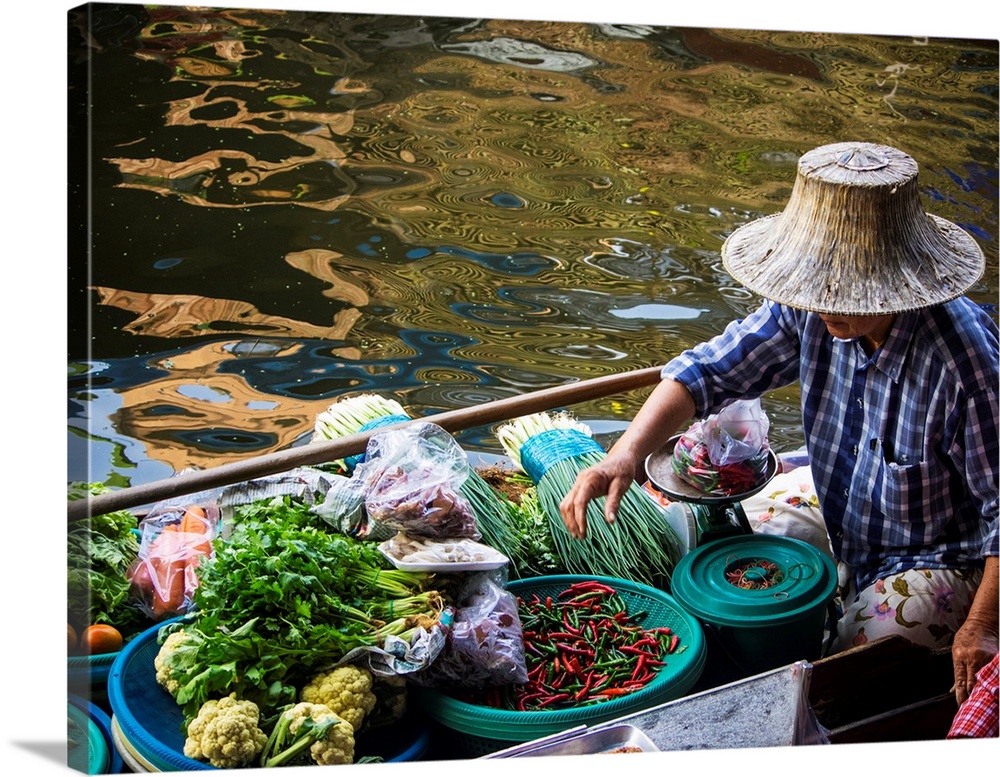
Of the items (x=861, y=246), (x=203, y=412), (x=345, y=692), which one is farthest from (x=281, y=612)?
(x=203, y=412)

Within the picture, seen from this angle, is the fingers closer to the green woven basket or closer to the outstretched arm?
the outstretched arm

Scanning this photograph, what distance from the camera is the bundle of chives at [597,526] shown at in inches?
135

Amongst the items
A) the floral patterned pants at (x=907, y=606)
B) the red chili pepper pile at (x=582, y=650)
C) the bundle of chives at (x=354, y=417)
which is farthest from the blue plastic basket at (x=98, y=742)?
the floral patterned pants at (x=907, y=606)

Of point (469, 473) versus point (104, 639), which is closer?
point (104, 639)

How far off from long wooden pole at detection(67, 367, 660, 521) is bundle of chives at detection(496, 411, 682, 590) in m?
0.17

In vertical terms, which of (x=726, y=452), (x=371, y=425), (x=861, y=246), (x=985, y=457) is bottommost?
(x=371, y=425)

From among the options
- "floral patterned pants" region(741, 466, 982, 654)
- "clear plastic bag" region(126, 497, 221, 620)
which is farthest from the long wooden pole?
"floral patterned pants" region(741, 466, 982, 654)

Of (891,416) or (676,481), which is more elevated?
(891,416)

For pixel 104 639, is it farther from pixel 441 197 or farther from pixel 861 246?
pixel 441 197

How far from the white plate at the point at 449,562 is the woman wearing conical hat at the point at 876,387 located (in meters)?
0.21

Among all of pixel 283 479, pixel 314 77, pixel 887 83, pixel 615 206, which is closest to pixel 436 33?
pixel 314 77

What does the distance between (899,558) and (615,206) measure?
115 inches

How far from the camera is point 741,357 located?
10.5ft

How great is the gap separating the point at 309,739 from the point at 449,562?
21.8 inches
